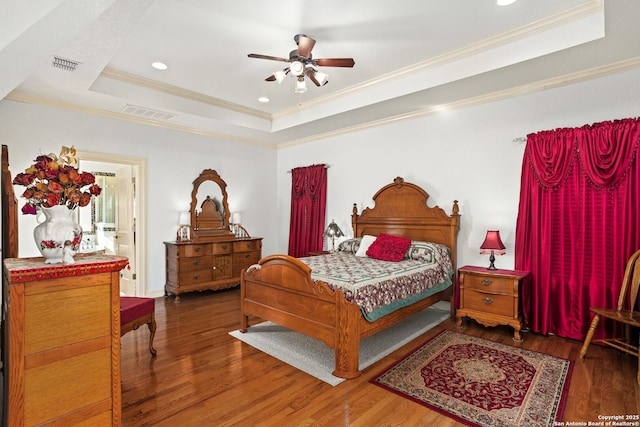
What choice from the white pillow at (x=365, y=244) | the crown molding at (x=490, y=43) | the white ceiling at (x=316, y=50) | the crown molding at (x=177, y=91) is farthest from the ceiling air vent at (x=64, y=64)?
the white pillow at (x=365, y=244)

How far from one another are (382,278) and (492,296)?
4.49ft

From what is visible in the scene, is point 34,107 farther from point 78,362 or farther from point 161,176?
point 78,362

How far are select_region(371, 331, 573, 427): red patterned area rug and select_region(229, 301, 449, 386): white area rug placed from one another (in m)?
0.27

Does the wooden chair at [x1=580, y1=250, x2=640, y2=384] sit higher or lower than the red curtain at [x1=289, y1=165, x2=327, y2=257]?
lower

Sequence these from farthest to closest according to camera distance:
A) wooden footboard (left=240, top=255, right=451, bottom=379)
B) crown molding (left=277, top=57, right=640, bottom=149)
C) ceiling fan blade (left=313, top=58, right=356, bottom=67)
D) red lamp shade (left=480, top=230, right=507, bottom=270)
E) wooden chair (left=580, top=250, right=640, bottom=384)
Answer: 1. red lamp shade (left=480, top=230, right=507, bottom=270)
2. crown molding (left=277, top=57, right=640, bottom=149)
3. ceiling fan blade (left=313, top=58, right=356, bottom=67)
4. wooden chair (left=580, top=250, right=640, bottom=384)
5. wooden footboard (left=240, top=255, right=451, bottom=379)

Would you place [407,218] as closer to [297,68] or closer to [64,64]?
[297,68]

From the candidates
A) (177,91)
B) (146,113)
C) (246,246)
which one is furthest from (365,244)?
(146,113)

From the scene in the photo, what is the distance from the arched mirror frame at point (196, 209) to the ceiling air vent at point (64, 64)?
2.45m

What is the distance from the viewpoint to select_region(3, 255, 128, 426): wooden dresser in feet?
4.63

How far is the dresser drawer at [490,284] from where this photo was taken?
3.43 meters

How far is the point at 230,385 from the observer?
2.51 metres

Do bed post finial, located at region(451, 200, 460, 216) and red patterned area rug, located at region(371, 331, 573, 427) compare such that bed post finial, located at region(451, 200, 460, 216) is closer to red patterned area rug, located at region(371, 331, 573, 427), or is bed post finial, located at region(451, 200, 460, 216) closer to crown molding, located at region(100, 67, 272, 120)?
red patterned area rug, located at region(371, 331, 573, 427)

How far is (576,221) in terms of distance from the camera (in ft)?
11.0

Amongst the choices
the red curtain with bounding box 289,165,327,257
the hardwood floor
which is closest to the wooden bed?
the hardwood floor
